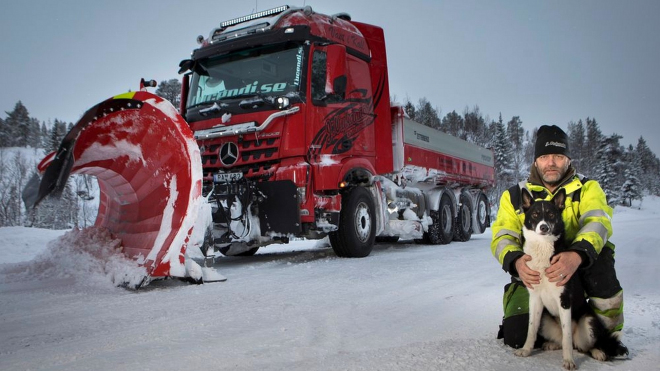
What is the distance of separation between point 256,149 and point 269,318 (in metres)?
3.27

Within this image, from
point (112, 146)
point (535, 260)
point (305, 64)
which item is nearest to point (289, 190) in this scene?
point (305, 64)

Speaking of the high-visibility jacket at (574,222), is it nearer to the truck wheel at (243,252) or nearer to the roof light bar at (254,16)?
the roof light bar at (254,16)

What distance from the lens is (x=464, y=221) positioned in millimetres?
12172

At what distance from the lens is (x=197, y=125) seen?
6.79 m

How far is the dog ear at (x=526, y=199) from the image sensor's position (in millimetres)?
2396

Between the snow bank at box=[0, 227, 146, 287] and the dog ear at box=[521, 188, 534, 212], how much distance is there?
3.45m

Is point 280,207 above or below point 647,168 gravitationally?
below

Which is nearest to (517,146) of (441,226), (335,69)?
(441,226)

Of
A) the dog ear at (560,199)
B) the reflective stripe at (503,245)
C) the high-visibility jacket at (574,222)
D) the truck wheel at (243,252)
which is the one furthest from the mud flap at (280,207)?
the dog ear at (560,199)

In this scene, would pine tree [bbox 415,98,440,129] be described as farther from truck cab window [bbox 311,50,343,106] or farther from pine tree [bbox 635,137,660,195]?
pine tree [bbox 635,137,660,195]

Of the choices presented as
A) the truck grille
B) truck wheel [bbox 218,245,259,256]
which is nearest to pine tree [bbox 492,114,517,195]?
truck wheel [bbox 218,245,259,256]

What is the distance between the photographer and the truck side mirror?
21.1 ft

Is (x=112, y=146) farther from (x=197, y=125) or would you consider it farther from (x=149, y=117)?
(x=197, y=125)

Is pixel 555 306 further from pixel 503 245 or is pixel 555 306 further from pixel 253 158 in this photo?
pixel 253 158
